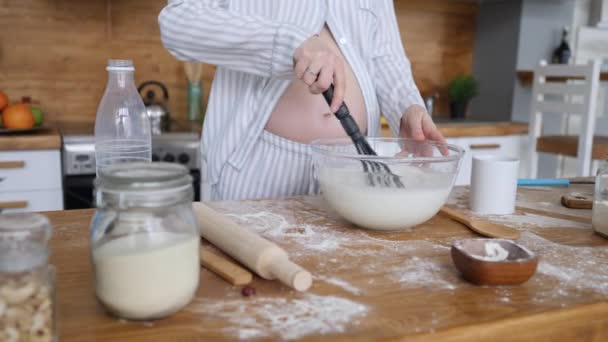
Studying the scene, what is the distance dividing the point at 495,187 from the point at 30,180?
1.71 meters

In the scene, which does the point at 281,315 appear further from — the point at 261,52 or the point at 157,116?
the point at 157,116

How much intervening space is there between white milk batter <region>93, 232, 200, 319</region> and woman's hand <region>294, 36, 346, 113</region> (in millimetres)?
394

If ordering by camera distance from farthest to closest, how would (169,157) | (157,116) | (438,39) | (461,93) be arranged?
1. (438,39)
2. (461,93)
3. (157,116)
4. (169,157)

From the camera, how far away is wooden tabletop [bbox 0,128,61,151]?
1999mm

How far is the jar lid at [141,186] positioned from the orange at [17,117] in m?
1.78

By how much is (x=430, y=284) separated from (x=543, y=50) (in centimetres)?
283

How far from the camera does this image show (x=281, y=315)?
0.56m

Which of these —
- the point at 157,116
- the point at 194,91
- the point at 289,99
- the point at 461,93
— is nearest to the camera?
the point at 289,99

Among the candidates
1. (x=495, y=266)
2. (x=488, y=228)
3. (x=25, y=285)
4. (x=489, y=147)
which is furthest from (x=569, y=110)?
(x=25, y=285)

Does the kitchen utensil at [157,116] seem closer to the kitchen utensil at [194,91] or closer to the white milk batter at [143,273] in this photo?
the kitchen utensil at [194,91]

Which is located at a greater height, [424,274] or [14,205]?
[424,274]

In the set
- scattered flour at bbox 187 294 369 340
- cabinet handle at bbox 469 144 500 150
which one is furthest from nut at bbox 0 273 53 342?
cabinet handle at bbox 469 144 500 150

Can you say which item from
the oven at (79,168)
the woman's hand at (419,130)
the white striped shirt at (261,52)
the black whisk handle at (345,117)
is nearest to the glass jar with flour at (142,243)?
the black whisk handle at (345,117)

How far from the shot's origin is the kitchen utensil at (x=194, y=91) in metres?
2.63
